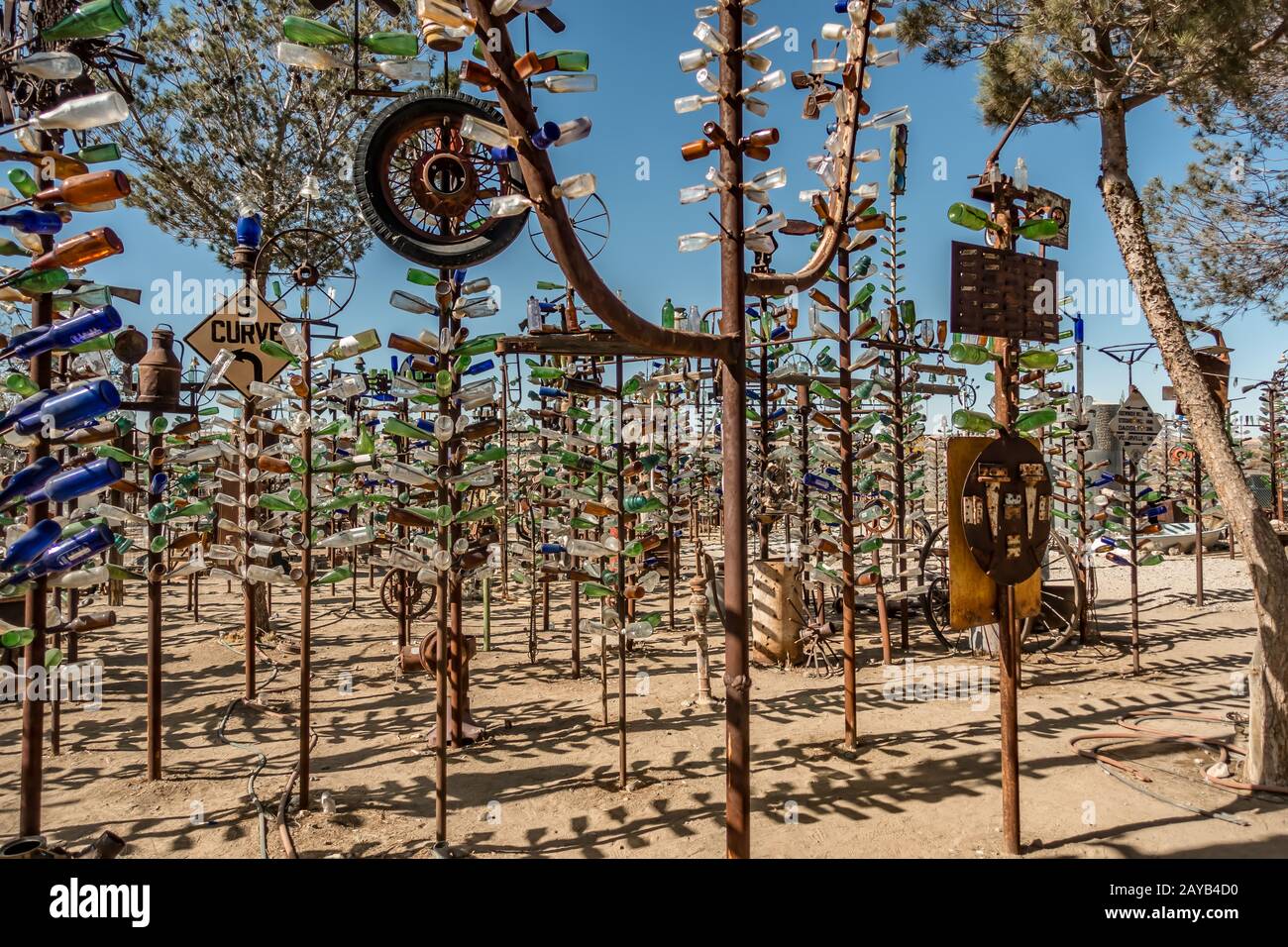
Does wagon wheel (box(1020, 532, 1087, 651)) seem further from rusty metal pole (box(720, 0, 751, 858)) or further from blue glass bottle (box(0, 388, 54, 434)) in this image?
blue glass bottle (box(0, 388, 54, 434))

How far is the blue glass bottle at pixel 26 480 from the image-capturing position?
2137mm

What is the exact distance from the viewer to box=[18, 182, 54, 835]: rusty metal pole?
250 centimetres

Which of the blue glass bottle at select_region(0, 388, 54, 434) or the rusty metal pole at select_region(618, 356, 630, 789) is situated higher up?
the blue glass bottle at select_region(0, 388, 54, 434)

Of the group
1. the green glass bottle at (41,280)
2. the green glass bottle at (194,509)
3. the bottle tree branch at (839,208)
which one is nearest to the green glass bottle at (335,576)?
the green glass bottle at (194,509)

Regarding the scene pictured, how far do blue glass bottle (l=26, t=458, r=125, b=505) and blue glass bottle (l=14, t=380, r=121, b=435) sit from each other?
0.15m

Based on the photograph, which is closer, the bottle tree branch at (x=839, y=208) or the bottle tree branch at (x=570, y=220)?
the bottle tree branch at (x=570, y=220)

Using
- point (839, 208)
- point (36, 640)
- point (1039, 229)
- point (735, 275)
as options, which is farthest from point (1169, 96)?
point (36, 640)

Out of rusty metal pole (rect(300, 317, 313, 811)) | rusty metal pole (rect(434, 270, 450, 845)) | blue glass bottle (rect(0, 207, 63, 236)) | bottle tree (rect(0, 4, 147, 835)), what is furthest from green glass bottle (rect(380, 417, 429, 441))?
blue glass bottle (rect(0, 207, 63, 236))

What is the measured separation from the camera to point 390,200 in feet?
8.93

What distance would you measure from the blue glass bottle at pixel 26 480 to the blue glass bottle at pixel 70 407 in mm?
110

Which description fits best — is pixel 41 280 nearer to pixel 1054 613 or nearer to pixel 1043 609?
pixel 1054 613

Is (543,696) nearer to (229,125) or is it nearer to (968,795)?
(968,795)

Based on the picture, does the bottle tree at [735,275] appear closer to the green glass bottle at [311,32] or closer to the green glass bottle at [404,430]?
the green glass bottle at [311,32]
